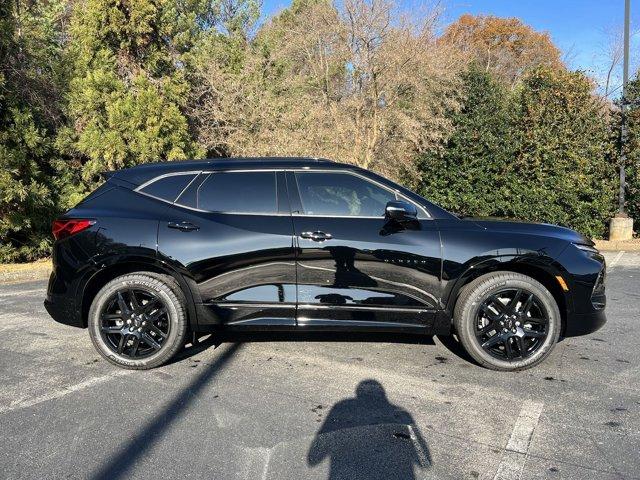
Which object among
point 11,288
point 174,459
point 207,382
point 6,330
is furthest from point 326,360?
point 11,288

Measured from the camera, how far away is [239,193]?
433 centimetres

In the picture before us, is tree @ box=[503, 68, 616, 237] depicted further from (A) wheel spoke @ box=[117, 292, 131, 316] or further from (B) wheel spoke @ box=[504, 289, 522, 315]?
(A) wheel spoke @ box=[117, 292, 131, 316]

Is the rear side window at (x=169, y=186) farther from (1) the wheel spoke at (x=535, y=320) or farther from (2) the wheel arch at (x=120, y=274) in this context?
(1) the wheel spoke at (x=535, y=320)

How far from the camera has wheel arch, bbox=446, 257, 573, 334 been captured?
4109mm

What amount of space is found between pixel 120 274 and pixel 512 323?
3324mm

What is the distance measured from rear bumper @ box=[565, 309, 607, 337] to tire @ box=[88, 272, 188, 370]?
10.5 feet

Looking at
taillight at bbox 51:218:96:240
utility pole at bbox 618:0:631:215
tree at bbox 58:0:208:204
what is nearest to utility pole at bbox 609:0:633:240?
utility pole at bbox 618:0:631:215

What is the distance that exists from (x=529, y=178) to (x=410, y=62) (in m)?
3.88

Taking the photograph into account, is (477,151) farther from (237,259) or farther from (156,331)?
(156,331)

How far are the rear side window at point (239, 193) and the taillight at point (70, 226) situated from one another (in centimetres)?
96

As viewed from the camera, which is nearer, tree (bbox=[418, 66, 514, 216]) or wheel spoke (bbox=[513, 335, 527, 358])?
wheel spoke (bbox=[513, 335, 527, 358])

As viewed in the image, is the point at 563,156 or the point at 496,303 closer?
the point at 496,303

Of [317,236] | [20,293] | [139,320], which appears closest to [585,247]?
[317,236]

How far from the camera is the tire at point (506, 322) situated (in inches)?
162
